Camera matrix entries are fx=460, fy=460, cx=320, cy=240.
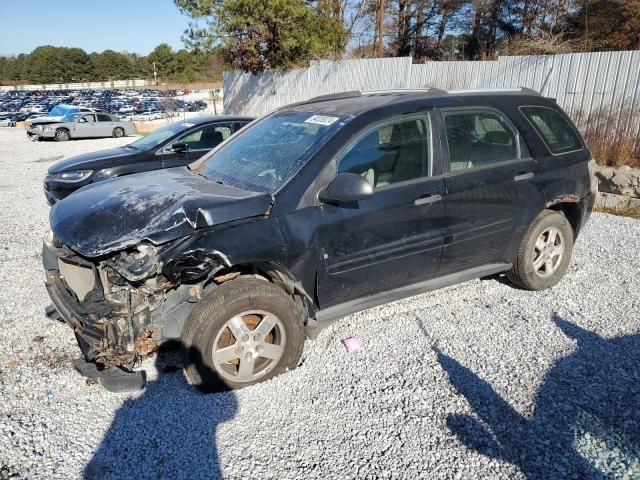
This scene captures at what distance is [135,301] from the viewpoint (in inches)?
109

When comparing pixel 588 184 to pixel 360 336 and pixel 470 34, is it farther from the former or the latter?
pixel 470 34

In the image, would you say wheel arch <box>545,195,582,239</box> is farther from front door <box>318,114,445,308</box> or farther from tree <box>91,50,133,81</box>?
tree <box>91,50,133,81</box>

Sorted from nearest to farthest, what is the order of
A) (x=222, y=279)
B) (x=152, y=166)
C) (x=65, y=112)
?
(x=222, y=279) < (x=152, y=166) < (x=65, y=112)

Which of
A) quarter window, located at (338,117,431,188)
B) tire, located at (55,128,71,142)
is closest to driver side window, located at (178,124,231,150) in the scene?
quarter window, located at (338,117,431,188)

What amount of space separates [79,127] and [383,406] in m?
22.8

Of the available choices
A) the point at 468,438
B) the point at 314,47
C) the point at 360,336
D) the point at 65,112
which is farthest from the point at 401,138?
the point at 65,112

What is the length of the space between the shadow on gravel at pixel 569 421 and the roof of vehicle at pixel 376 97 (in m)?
1.97

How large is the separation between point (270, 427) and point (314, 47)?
62.2 ft

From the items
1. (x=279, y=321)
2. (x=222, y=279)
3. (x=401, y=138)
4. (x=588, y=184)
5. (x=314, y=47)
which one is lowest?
(x=279, y=321)

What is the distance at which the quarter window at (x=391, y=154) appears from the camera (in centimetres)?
333

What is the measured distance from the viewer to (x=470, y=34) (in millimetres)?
28469

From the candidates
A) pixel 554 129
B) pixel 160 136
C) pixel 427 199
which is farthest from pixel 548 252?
pixel 160 136

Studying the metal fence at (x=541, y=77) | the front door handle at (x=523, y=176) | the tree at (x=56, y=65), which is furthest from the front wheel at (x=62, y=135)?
the tree at (x=56, y=65)

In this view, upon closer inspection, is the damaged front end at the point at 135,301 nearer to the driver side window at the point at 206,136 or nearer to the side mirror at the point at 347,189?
the side mirror at the point at 347,189
